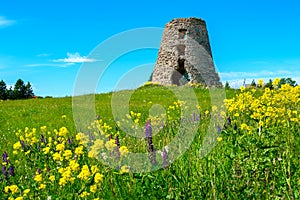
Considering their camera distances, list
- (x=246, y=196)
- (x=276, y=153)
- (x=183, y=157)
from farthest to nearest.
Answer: (x=183, y=157) → (x=276, y=153) → (x=246, y=196)

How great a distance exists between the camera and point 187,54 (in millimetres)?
29062

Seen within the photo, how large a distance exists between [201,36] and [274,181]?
27335mm

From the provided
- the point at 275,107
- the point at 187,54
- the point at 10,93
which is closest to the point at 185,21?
the point at 187,54

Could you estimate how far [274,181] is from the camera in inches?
128

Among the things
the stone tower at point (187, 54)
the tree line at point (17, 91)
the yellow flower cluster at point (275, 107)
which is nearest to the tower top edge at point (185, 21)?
the stone tower at point (187, 54)

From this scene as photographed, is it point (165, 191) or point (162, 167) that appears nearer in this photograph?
point (165, 191)

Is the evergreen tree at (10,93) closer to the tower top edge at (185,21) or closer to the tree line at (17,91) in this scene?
the tree line at (17,91)

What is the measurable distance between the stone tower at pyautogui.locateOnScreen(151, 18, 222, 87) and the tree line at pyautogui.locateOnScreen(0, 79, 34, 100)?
35955 millimetres

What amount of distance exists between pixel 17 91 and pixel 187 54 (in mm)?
39334

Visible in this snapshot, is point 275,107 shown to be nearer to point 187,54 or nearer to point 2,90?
point 187,54

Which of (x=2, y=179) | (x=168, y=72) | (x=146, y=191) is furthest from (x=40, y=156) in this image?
(x=168, y=72)

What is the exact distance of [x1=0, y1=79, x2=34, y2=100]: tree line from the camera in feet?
196

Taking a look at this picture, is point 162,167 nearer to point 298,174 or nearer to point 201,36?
point 298,174

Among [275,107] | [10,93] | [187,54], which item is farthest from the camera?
[10,93]
